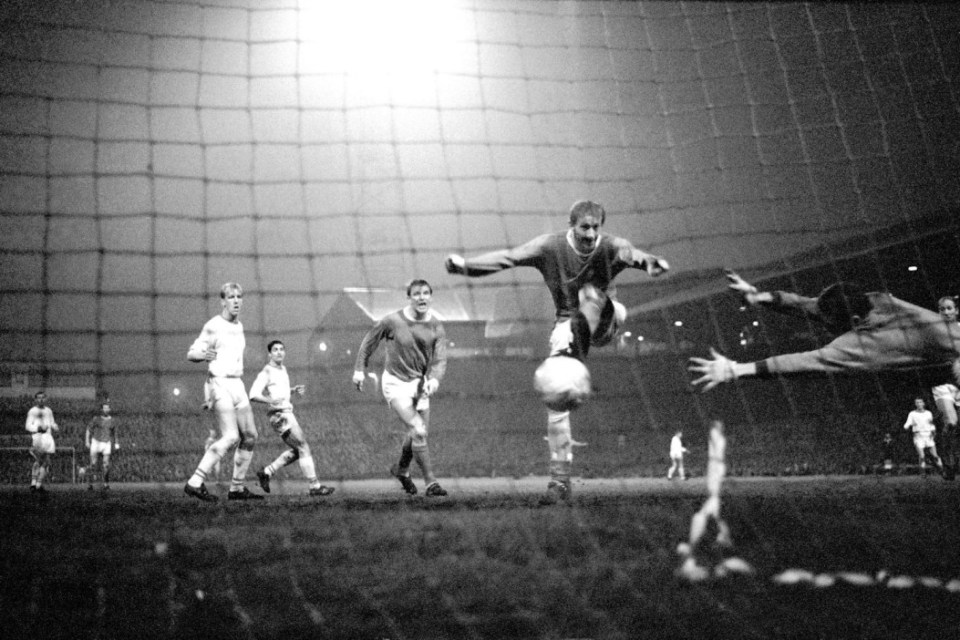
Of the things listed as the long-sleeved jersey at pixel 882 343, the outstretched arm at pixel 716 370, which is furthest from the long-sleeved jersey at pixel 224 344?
the long-sleeved jersey at pixel 882 343

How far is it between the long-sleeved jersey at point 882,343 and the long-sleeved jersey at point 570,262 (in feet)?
3.69

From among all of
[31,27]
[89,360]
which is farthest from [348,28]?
[89,360]

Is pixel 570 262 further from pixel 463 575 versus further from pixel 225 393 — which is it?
pixel 225 393

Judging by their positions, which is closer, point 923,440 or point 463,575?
point 463,575

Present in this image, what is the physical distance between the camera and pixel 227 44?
7.76 m

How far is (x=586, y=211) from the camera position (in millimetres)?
6645

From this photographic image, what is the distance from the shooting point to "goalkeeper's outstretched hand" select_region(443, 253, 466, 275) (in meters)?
5.96

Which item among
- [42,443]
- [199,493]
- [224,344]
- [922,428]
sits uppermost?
[224,344]

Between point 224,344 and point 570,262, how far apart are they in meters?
3.68

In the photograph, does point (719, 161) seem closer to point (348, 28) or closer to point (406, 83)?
point (406, 83)

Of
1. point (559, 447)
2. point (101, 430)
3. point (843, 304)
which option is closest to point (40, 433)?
point (101, 430)

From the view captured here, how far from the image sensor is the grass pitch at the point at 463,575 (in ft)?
12.4

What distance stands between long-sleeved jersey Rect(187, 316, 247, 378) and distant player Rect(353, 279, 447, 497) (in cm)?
114

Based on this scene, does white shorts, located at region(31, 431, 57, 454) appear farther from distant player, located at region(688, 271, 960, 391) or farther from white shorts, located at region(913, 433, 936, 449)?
white shorts, located at region(913, 433, 936, 449)
